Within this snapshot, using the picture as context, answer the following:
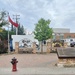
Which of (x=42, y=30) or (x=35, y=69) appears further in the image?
(x=42, y=30)

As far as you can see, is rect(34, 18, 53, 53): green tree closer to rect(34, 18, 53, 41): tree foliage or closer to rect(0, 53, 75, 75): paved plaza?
rect(34, 18, 53, 41): tree foliage

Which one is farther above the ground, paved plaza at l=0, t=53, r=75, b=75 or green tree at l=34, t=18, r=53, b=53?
green tree at l=34, t=18, r=53, b=53

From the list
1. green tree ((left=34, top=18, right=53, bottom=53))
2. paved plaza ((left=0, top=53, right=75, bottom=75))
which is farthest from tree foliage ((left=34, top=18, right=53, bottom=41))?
paved plaza ((left=0, top=53, right=75, bottom=75))

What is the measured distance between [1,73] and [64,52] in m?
7.25

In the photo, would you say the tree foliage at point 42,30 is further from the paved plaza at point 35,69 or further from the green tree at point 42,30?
the paved plaza at point 35,69

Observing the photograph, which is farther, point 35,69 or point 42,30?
point 42,30

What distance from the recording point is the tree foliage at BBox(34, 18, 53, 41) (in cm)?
5314

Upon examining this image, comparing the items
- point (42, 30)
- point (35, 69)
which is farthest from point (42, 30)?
point (35, 69)

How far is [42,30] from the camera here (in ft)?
178

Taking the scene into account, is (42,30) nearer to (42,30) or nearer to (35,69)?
(42,30)

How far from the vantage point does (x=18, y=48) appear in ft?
122

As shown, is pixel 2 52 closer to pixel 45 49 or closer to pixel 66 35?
pixel 45 49

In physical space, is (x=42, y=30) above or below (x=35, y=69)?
above

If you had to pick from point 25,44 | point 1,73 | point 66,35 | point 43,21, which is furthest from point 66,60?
point 66,35
